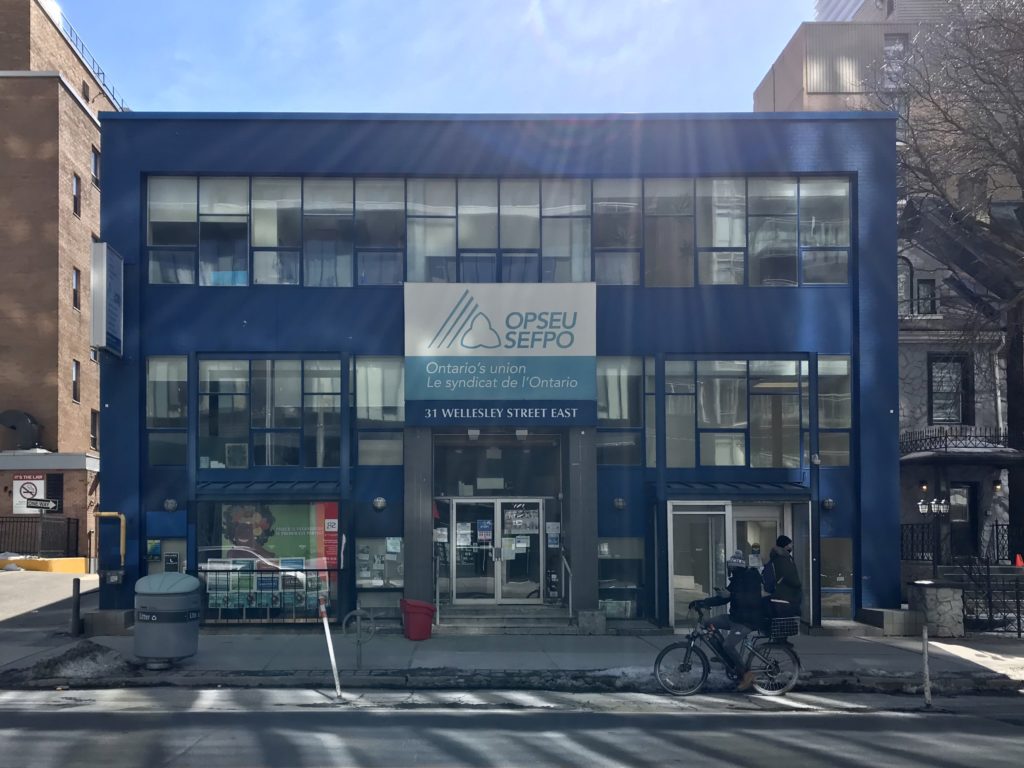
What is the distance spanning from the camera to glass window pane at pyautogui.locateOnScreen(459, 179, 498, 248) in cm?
1898

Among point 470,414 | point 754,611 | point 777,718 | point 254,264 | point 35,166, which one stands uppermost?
point 35,166

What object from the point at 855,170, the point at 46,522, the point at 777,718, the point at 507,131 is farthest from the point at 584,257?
the point at 46,522

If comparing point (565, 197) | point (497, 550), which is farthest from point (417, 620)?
point (565, 197)

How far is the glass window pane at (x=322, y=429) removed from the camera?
18.6m

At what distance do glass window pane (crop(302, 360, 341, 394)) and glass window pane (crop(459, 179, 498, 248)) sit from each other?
334 centimetres

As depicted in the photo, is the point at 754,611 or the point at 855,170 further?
the point at 855,170

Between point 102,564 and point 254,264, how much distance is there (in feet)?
20.0

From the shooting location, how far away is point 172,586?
13828 mm

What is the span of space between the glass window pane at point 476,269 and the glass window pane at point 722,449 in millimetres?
5015

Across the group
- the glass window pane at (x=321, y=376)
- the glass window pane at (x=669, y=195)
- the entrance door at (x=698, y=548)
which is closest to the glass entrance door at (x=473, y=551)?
the glass window pane at (x=321, y=376)

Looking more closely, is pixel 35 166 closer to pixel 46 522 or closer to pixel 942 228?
pixel 46 522

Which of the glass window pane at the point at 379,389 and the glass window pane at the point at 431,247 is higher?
the glass window pane at the point at 431,247

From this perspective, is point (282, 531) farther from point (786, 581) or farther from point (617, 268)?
point (786, 581)

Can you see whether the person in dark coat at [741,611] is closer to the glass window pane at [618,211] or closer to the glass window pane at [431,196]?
the glass window pane at [618,211]
